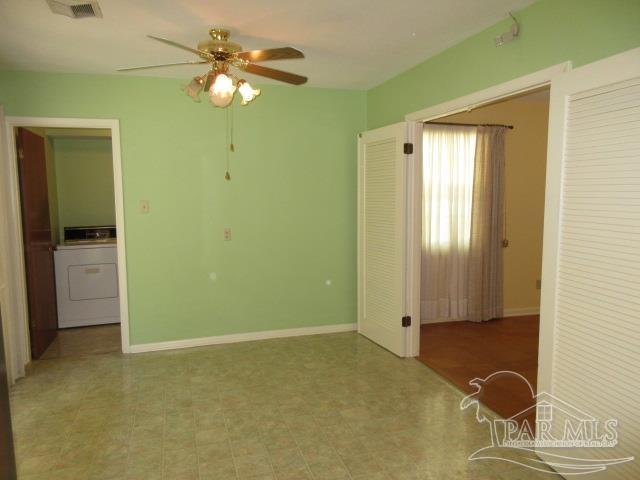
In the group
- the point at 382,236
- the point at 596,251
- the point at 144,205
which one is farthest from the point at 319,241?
the point at 596,251

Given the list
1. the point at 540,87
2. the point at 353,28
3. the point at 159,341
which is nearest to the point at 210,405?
the point at 159,341

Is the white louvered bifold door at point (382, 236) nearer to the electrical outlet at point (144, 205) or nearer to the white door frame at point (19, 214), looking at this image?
the electrical outlet at point (144, 205)

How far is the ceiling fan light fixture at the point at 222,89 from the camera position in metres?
2.35

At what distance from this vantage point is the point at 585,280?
6.84ft

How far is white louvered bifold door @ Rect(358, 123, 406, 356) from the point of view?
3.83 meters

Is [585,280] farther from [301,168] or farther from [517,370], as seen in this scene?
[301,168]

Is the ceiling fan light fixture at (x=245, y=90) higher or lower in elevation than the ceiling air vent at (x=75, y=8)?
lower

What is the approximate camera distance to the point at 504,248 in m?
5.13

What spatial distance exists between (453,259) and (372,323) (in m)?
1.31

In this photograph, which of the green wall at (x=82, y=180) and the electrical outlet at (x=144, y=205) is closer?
the electrical outlet at (x=144, y=205)

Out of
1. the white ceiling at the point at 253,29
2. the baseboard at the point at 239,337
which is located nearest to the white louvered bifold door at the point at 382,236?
the baseboard at the point at 239,337

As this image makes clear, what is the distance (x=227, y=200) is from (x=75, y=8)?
217 cm

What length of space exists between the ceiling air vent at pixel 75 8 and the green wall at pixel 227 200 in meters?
1.64

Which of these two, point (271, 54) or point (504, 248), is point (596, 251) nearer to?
point (271, 54)
